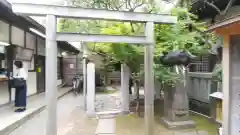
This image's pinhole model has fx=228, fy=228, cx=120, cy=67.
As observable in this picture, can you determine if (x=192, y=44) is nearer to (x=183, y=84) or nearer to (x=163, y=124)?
(x=183, y=84)

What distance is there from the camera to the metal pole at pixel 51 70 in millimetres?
4824

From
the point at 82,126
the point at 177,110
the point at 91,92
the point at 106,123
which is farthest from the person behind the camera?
the point at 91,92

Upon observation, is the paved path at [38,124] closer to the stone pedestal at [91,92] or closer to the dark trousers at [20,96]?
the dark trousers at [20,96]

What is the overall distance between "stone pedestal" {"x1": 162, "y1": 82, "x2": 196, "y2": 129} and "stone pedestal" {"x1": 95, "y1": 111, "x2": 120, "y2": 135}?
197cm

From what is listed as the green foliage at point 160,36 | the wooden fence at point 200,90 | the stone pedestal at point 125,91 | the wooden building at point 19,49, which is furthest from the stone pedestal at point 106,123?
the wooden building at point 19,49

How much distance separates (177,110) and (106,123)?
107 inches

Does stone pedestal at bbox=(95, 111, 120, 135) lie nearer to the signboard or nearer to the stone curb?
the stone curb

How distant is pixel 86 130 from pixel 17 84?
11.1ft

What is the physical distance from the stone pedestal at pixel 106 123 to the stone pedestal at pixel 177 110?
1.97 m

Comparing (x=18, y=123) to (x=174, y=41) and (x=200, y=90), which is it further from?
(x=200, y=90)

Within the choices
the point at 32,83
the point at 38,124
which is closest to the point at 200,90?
the point at 38,124

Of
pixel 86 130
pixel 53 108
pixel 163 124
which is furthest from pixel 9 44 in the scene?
pixel 163 124

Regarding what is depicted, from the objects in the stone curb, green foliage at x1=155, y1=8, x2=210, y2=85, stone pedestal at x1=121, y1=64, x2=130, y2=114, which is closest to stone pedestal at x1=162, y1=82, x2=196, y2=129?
green foliage at x1=155, y1=8, x2=210, y2=85

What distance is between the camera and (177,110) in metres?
8.08
